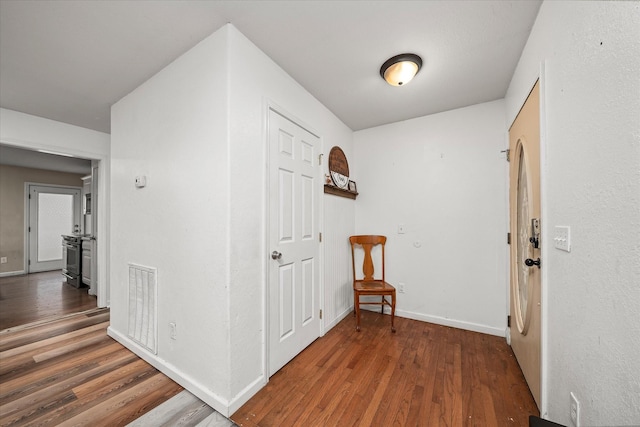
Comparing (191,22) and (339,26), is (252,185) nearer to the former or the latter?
(191,22)

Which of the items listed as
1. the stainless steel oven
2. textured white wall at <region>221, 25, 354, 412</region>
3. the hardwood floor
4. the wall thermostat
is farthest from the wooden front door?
the stainless steel oven

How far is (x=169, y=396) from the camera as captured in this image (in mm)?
1667

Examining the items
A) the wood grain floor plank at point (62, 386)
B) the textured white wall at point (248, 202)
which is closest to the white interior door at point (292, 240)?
the textured white wall at point (248, 202)

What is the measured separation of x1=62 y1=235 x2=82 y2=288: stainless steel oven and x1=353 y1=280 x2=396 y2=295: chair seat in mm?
4924

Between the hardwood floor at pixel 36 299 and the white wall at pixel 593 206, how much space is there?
15.8ft

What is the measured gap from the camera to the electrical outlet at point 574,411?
3.26 ft

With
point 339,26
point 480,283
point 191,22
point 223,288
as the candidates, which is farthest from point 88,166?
point 480,283

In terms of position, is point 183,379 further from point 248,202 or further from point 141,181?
point 141,181

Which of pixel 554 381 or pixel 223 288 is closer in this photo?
pixel 554 381

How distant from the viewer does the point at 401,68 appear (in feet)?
6.27

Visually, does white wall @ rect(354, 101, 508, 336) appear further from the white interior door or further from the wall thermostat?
the wall thermostat

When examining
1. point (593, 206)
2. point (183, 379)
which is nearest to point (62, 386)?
point (183, 379)

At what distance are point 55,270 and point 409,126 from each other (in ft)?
26.7

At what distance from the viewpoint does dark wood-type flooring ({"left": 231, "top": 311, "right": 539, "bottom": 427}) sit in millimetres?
1471
